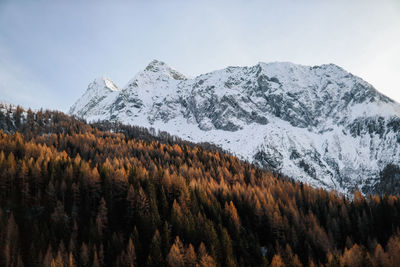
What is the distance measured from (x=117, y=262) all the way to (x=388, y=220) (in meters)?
76.9

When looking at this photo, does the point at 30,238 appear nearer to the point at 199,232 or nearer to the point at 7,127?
the point at 199,232

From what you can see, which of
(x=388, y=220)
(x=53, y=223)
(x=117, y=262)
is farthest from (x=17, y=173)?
(x=388, y=220)

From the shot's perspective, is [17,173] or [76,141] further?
[76,141]

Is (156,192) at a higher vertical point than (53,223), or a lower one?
higher

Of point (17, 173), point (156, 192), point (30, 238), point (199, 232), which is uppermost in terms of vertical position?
point (17, 173)

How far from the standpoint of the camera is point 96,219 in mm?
52844

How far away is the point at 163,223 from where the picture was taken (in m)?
57.6

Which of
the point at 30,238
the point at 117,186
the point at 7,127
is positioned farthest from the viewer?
the point at 7,127

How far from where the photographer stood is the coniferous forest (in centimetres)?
4425

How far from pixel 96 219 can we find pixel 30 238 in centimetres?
1232

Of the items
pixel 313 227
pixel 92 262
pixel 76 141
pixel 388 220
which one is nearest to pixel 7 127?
pixel 76 141

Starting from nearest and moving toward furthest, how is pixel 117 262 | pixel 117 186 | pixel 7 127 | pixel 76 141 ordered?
pixel 117 262, pixel 117 186, pixel 76 141, pixel 7 127

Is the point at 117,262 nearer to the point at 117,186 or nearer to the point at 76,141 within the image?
the point at 117,186

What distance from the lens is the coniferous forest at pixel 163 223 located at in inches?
1742
